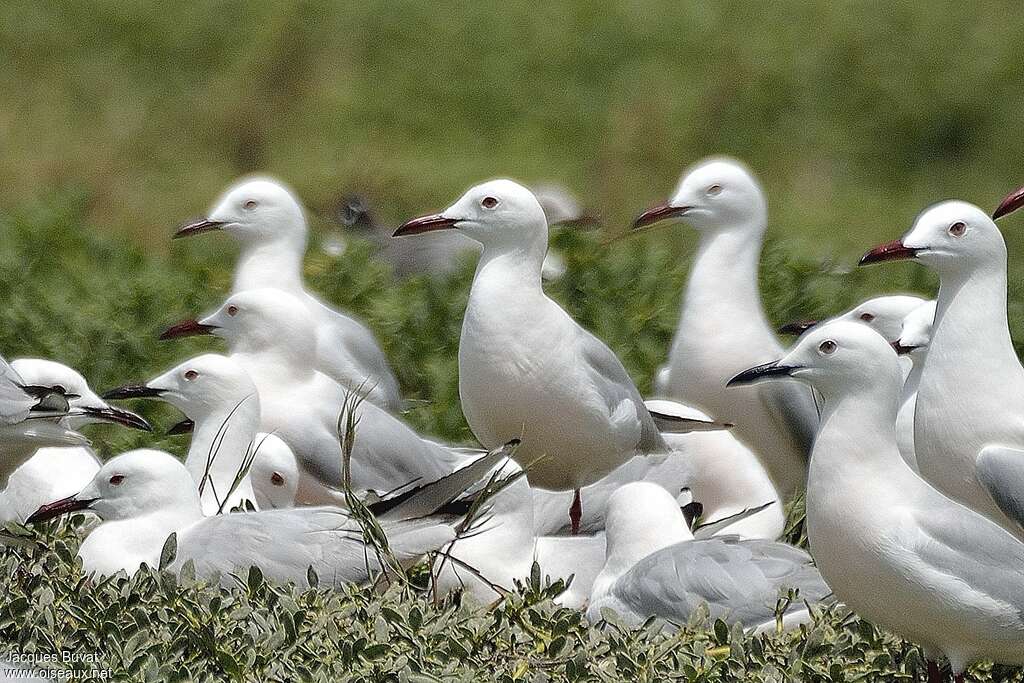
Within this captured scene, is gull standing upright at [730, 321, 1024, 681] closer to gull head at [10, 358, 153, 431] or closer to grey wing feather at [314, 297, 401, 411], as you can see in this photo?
gull head at [10, 358, 153, 431]

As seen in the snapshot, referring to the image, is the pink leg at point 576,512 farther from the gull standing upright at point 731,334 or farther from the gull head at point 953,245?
the gull head at point 953,245

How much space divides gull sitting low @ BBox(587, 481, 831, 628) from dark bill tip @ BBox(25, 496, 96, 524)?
57.4 inches

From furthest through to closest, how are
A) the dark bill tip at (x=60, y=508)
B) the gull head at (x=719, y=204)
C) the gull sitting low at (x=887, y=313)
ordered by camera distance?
the gull head at (x=719, y=204) < the gull sitting low at (x=887, y=313) < the dark bill tip at (x=60, y=508)

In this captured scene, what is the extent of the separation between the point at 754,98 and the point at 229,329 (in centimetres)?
954

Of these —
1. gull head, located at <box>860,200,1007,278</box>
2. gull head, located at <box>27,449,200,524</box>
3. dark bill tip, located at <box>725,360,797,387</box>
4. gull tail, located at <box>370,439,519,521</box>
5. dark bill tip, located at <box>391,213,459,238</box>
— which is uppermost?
gull head, located at <box>860,200,1007,278</box>

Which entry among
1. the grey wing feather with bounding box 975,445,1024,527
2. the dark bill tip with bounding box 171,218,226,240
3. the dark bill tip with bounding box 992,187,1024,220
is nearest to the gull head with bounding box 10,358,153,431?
the dark bill tip with bounding box 171,218,226,240

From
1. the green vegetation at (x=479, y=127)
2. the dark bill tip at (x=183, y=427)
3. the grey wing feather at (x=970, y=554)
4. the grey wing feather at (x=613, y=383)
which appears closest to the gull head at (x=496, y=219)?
the grey wing feather at (x=613, y=383)

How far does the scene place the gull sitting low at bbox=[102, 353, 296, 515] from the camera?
5809 millimetres

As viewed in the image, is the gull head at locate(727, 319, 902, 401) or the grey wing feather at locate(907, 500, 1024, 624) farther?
the gull head at locate(727, 319, 902, 401)

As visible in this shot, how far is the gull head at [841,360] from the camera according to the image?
14.3 feet

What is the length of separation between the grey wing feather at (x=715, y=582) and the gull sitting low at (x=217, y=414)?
145 cm

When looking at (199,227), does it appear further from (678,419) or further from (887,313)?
(887,313)

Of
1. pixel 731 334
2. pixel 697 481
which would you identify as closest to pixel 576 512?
pixel 697 481

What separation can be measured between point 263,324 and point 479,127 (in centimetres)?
922
